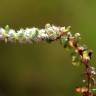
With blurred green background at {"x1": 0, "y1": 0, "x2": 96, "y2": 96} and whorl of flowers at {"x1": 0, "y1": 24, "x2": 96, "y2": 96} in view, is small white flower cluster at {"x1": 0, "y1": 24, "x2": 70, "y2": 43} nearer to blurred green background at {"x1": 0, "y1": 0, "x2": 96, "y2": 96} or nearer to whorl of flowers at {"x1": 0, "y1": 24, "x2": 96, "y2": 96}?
whorl of flowers at {"x1": 0, "y1": 24, "x2": 96, "y2": 96}

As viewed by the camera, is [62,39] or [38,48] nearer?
[62,39]

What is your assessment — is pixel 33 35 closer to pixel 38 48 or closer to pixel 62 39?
pixel 62 39

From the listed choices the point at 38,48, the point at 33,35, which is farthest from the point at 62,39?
the point at 38,48

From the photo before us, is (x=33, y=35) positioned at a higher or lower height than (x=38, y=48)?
lower

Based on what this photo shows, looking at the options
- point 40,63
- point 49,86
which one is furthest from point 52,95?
point 40,63

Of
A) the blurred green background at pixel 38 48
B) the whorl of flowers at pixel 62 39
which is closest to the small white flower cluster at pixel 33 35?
the whorl of flowers at pixel 62 39

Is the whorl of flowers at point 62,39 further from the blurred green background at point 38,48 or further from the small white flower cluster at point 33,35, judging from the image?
the blurred green background at point 38,48

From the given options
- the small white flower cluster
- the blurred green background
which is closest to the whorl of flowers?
the small white flower cluster
